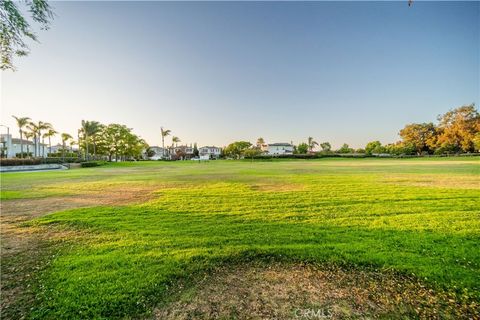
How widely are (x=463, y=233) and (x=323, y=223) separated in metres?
3.49

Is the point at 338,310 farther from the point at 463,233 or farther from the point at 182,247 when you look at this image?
the point at 463,233

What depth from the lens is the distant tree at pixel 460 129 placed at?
224 feet

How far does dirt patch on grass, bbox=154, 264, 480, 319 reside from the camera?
3287 millimetres

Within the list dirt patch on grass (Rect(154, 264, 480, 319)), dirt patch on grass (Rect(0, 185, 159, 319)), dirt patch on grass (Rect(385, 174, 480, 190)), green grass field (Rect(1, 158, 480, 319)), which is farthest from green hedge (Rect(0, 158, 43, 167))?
dirt patch on grass (Rect(385, 174, 480, 190))

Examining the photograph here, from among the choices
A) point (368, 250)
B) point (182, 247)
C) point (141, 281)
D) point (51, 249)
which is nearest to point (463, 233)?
point (368, 250)

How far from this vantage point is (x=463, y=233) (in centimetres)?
602

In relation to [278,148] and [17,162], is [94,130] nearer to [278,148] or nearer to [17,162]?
[17,162]

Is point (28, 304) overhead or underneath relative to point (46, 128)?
underneath

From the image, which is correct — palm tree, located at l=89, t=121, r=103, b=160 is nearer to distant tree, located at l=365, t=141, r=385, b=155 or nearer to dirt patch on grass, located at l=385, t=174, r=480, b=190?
dirt patch on grass, located at l=385, t=174, r=480, b=190

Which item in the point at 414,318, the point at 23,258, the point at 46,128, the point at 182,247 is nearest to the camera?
the point at 414,318

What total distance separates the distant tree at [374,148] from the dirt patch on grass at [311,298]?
11083cm

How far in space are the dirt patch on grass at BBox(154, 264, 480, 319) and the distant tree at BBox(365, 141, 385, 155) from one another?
110835 mm

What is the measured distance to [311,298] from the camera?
12.0 ft

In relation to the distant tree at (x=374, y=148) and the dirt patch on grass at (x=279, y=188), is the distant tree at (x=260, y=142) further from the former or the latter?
the dirt patch on grass at (x=279, y=188)
